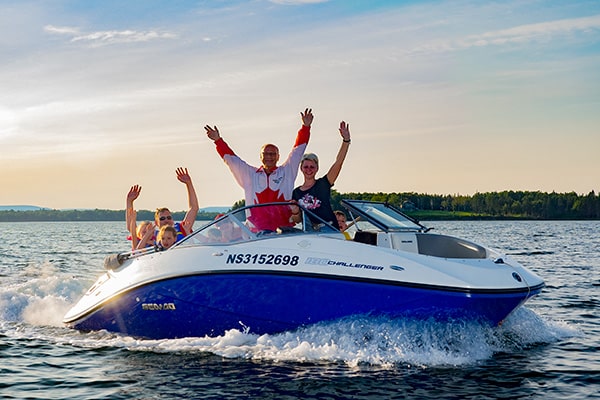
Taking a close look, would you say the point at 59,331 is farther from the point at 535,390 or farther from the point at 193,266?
the point at 535,390

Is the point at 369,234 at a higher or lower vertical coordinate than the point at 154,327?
higher

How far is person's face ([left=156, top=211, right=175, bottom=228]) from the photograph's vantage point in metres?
10.9

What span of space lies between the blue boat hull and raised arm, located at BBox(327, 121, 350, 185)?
1.68 meters

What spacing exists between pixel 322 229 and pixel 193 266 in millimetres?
1620

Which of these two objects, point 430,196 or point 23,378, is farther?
point 430,196

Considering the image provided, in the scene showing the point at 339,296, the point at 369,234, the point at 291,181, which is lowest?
the point at 339,296

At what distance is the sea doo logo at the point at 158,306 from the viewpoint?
898 cm

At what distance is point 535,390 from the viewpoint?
7270mm

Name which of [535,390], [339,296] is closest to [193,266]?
[339,296]

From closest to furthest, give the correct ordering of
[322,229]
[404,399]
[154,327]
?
[404,399] < [322,229] < [154,327]

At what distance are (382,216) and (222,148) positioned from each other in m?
2.27

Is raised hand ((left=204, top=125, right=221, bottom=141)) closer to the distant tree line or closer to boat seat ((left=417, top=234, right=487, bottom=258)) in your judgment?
boat seat ((left=417, top=234, right=487, bottom=258))

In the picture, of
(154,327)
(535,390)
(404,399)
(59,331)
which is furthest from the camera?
(59,331)

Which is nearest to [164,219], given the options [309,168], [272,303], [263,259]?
[309,168]
